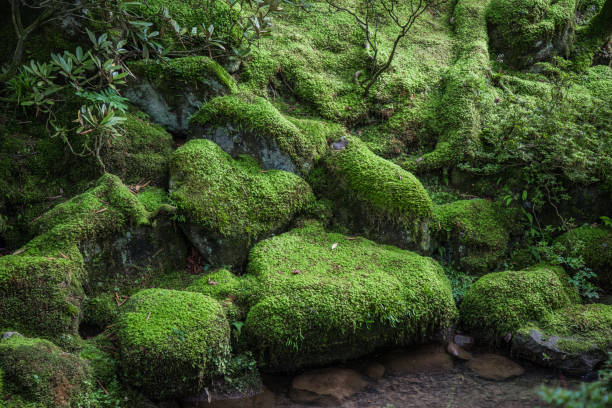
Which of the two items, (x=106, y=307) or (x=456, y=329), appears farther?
(x=456, y=329)

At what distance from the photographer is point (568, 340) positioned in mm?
4391

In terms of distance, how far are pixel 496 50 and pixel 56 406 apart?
9.28 meters

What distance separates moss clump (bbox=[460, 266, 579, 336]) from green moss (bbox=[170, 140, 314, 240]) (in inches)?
96.3

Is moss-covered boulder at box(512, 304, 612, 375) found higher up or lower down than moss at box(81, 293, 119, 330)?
higher up

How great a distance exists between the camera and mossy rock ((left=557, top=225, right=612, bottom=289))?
533 cm

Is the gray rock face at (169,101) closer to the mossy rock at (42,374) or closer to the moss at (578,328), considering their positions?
the mossy rock at (42,374)

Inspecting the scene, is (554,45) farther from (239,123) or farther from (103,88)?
(103,88)

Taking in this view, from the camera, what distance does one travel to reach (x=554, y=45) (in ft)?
26.9

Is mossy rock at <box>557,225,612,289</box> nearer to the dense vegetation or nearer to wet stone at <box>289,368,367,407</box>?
the dense vegetation

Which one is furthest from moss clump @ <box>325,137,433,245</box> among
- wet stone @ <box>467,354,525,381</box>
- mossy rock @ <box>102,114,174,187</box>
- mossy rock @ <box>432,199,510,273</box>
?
mossy rock @ <box>102,114,174,187</box>

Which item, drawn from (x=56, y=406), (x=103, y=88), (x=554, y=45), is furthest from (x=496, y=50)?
(x=56, y=406)

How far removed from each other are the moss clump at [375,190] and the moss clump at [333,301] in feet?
1.63

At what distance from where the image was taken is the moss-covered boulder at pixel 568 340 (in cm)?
429

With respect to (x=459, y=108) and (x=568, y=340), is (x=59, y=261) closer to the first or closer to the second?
(x=568, y=340)
